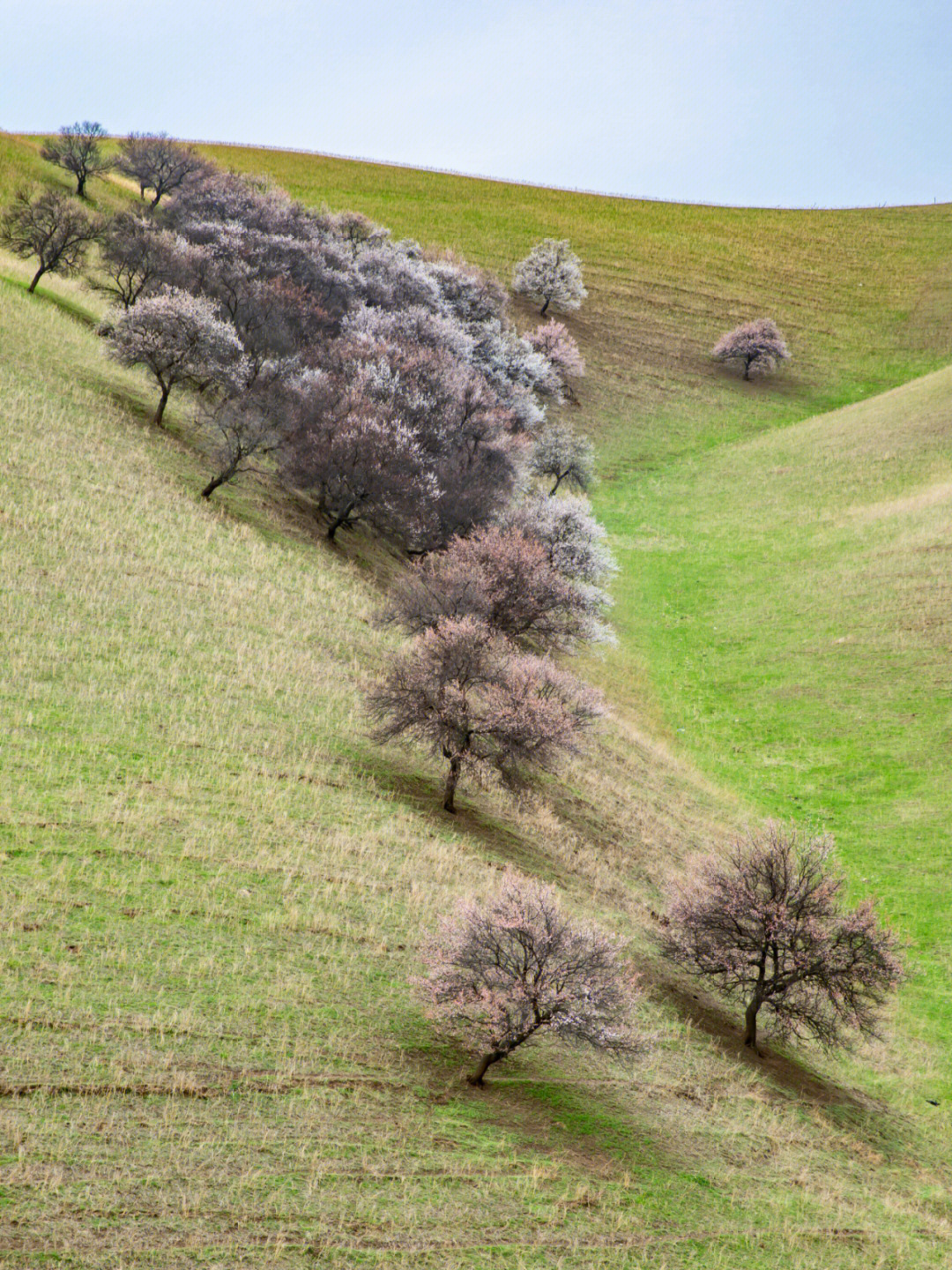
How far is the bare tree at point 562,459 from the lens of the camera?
58.5 m

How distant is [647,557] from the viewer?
182 feet

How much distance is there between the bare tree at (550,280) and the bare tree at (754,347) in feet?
41.5

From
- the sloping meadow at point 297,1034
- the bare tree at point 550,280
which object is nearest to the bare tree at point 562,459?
the bare tree at point 550,280

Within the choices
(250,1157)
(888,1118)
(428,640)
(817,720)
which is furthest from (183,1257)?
(817,720)

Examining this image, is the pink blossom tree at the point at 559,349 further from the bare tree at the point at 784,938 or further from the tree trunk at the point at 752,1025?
the tree trunk at the point at 752,1025

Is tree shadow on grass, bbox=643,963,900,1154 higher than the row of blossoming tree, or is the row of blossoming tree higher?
the row of blossoming tree

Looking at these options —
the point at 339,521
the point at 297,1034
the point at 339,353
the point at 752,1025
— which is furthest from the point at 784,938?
the point at 339,353

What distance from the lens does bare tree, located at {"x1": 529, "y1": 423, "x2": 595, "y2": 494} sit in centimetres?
5847

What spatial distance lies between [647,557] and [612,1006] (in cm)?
4377

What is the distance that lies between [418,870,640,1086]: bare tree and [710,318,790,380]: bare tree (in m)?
76.7

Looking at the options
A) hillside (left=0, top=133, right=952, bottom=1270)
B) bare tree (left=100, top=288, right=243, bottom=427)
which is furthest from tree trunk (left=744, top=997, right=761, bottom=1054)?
bare tree (left=100, top=288, right=243, bottom=427)

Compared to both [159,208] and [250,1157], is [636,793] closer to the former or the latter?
[250,1157]

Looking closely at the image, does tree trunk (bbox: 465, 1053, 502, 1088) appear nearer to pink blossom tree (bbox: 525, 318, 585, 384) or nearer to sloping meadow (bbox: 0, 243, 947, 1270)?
sloping meadow (bbox: 0, 243, 947, 1270)

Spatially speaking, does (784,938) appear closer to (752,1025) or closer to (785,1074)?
(752,1025)
